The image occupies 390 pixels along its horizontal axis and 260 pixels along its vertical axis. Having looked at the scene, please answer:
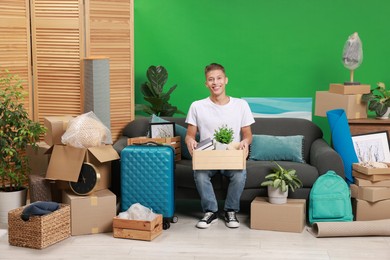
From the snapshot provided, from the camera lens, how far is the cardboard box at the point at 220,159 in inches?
177

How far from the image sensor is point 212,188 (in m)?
4.64

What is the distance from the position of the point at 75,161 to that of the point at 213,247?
1.12 meters

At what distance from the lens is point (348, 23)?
5.77 meters

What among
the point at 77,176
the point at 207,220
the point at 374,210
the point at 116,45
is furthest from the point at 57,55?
the point at 374,210

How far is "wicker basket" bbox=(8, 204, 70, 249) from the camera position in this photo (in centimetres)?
409

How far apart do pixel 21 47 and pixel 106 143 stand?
113cm

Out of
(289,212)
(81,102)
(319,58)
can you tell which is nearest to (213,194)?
(289,212)

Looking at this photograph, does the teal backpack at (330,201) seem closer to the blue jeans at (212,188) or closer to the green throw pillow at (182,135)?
the blue jeans at (212,188)

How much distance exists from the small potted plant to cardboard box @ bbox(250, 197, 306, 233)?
0.45m

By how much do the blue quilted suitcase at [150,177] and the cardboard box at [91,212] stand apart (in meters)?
0.16

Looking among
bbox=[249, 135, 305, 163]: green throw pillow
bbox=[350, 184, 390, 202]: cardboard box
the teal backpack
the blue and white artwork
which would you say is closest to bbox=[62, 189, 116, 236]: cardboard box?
bbox=[249, 135, 305, 163]: green throw pillow

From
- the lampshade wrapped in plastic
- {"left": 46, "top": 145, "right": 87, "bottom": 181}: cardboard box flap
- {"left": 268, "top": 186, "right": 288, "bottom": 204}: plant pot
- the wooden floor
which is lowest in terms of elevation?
the wooden floor

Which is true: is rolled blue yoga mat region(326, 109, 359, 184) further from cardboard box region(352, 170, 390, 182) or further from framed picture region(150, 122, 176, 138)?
framed picture region(150, 122, 176, 138)

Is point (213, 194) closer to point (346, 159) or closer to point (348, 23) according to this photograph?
point (346, 159)
